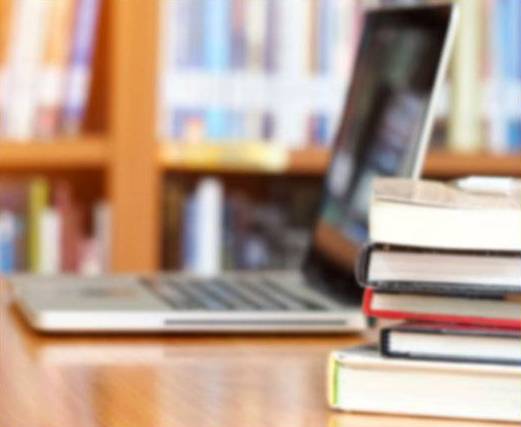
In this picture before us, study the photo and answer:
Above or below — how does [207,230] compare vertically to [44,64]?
below

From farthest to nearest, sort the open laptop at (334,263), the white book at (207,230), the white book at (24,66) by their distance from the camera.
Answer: the white book at (207,230) < the white book at (24,66) < the open laptop at (334,263)

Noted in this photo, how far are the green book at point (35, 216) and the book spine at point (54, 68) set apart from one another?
0.10 m

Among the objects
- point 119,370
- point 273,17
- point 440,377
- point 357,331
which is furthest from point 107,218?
point 440,377

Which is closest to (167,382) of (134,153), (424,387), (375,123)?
(424,387)

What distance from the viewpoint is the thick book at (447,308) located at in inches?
31.7

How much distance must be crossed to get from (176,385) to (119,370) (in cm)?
7

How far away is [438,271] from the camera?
80 centimetres

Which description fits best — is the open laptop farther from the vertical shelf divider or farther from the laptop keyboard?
the vertical shelf divider

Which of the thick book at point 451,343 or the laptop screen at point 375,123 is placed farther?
the laptop screen at point 375,123

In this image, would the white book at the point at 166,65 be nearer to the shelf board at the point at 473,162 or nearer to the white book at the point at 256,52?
the white book at the point at 256,52

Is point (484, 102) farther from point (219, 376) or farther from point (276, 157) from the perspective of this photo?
point (219, 376)

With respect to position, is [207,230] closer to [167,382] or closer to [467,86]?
[467,86]

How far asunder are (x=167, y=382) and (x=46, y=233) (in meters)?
1.41

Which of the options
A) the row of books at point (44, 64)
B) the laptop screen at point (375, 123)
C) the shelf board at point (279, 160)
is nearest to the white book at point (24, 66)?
the row of books at point (44, 64)
